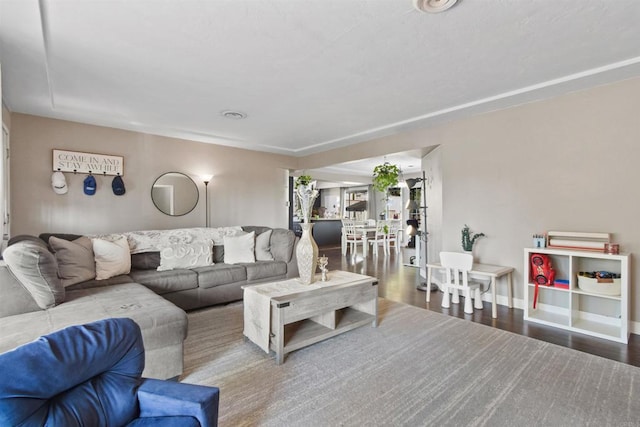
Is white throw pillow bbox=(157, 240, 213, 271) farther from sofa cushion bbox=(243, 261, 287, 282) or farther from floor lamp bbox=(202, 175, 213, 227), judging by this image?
floor lamp bbox=(202, 175, 213, 227)

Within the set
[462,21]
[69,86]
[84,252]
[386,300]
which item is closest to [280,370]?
[386,300]

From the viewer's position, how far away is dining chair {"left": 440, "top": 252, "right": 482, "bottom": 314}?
3369 mm

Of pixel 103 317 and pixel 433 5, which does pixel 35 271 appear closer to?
pixel 103 317

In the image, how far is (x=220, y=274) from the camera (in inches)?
140

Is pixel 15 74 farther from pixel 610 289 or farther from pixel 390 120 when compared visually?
pixel 610 289

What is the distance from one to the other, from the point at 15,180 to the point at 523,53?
5.54 metres

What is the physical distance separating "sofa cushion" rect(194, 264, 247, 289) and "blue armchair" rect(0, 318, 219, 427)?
228 cm

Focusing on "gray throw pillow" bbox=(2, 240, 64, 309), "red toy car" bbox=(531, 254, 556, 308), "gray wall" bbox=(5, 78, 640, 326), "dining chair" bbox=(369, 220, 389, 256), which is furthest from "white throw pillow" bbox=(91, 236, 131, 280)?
"dining chair" bbox=(369, 220, 389, 256)

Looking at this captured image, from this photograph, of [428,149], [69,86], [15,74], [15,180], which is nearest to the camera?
[15,74]

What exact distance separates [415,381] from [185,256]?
9.61 ft

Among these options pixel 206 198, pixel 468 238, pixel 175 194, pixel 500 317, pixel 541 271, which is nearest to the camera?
pixel 541 271

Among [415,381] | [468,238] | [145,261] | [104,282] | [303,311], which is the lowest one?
[415,381]

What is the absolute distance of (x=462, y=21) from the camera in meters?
1.94

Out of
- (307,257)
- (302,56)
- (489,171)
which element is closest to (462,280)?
(489,171)
